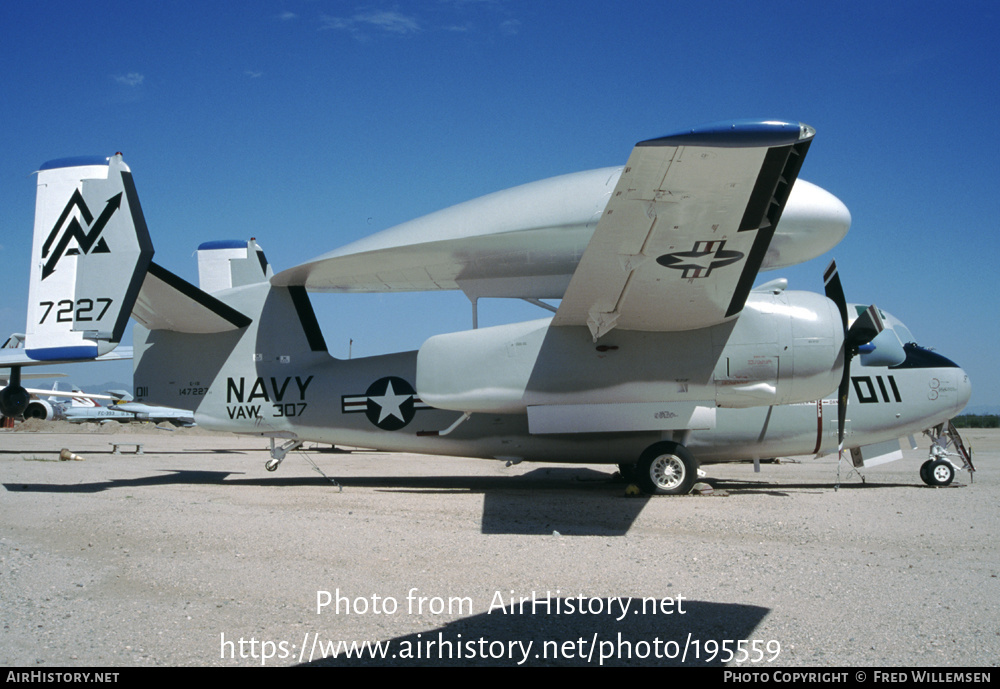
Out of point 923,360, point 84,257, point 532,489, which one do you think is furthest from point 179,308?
point 923,360

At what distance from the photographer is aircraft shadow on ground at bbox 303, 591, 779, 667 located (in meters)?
3.50

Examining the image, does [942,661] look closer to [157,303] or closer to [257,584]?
[257,584]

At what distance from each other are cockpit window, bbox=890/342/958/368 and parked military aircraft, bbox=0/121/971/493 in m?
0.03

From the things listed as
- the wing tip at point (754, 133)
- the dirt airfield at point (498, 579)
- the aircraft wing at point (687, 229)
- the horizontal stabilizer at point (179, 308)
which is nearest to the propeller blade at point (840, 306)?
the dirt airfield at point (498, 579)

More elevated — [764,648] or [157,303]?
[157,303]

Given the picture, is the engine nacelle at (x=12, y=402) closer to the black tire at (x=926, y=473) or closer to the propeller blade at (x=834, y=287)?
the propeller blade at (x=834, y=287)

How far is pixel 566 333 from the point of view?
9.73 metres

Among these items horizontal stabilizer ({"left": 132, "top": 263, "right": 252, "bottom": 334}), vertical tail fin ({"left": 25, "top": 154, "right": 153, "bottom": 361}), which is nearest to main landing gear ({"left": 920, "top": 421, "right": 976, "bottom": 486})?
horizontal stabilizer ({"left": 132, "top": 263, "right": 252, "bottom": 334})

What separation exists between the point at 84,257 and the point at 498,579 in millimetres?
8015

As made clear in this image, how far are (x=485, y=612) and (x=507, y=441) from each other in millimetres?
6879

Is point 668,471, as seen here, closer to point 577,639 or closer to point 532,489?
point 532,489

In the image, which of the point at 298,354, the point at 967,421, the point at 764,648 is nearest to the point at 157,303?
the point at 298,354

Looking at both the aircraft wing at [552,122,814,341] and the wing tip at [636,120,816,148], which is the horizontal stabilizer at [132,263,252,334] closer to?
the aircraft wing at [552,122,814,341]

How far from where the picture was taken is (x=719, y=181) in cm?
622
